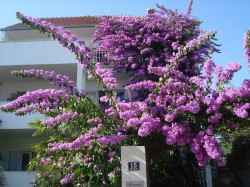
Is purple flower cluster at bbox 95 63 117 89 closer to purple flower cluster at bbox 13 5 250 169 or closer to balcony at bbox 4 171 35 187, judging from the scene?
purple flower cluster at bbox 13 5 250 169

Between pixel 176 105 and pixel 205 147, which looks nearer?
pixel 205 147

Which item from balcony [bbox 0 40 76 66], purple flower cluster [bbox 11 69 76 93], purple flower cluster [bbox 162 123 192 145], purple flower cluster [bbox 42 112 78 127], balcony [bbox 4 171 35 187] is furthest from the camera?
balcony [bbox 0 40 76 66]

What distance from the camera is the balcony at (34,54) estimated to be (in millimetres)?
20828

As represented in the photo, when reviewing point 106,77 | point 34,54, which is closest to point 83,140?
point 106,77

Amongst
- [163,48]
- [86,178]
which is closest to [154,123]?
[86,178]

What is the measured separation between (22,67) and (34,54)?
0.74 m

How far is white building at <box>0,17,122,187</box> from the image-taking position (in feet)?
67.3

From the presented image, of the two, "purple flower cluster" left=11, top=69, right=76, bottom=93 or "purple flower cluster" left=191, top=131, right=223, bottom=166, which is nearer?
"purple flower cluster" left=191, top=131, right=223, bottom=166

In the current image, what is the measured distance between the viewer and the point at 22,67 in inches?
833

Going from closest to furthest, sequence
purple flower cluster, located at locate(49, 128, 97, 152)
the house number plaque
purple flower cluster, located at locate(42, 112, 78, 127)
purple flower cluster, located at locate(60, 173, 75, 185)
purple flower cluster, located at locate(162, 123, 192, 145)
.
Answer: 1. the house number plaque
2. purple flower cluster, located at locate(162, 123, 192, 145)
3. purple flower cluster, located at locate(49, 128, 97, 152)
4. purple flower cluster, located at locate(42, 112, 78, 127)
5. purple flower cluster, located at locate(60, 173, 75, 185)

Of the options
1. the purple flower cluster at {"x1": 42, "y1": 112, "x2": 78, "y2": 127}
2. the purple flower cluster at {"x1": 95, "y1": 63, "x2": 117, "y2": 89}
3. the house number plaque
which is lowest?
the house number plaque

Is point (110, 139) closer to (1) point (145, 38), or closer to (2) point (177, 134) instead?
(2) point (177, 134)

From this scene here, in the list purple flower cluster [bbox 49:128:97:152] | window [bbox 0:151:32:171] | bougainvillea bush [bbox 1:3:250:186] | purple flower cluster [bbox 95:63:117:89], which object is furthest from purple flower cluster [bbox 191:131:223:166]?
window [bbox 0:151:32:171]

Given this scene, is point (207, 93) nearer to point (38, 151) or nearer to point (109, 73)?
point (109, 73)
